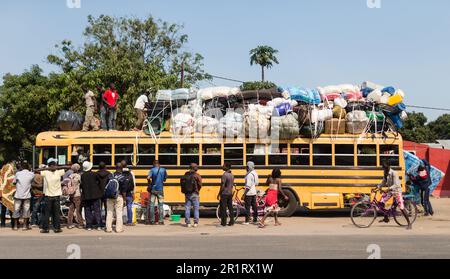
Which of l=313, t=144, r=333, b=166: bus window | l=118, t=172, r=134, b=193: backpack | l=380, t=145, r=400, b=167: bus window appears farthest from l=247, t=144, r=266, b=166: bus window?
l=118, t=172, r=134, b=193: backpack

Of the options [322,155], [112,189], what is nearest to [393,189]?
[322,155]

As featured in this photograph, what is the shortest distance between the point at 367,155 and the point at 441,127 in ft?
232

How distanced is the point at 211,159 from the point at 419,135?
47.6 metres

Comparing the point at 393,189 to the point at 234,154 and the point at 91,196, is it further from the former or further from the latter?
the point at 91,196

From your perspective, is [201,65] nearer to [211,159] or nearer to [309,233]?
[211,159]

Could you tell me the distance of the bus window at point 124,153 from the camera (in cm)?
1675

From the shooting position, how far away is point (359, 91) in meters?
17.4

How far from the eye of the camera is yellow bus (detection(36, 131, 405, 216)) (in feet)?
53.6

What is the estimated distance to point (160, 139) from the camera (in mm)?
16688

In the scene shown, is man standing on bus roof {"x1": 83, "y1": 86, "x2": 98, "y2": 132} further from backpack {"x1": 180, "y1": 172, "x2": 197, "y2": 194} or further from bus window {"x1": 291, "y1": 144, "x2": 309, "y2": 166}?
bus window {"x1": 291, "y1": 144, "x2": 309, "y2": 166}

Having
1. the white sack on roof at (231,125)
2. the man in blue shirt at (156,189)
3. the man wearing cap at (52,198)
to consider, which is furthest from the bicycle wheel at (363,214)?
the man wearing cap at (52,198)

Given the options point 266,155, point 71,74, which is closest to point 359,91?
point 266,155

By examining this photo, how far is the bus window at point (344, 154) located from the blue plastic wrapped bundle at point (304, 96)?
5.31 feet

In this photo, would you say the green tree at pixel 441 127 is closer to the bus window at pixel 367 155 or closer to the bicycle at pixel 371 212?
the bus window at pixel 367 155
